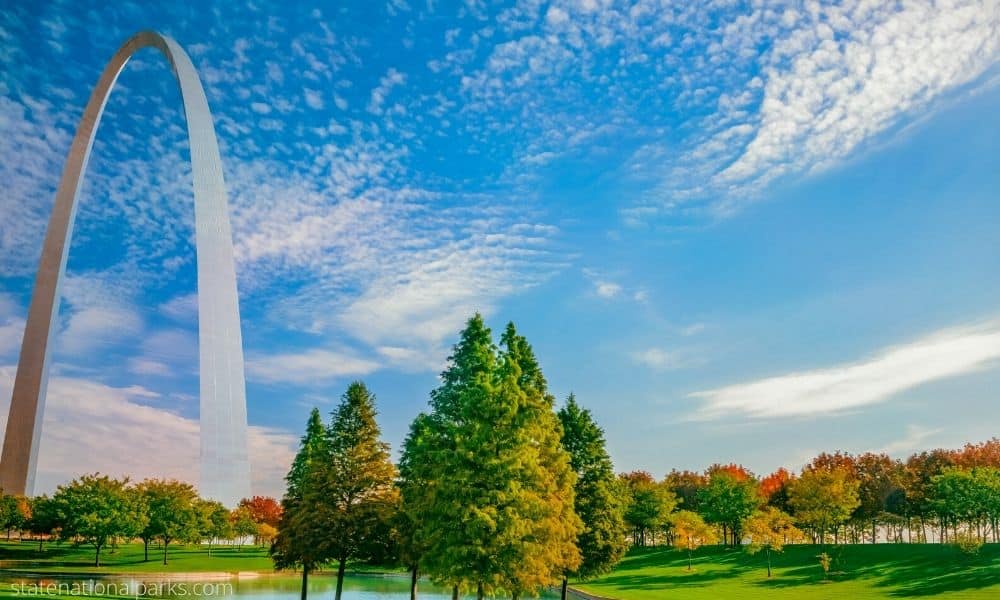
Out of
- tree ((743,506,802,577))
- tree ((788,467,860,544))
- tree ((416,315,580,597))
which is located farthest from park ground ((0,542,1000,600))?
tree ((416,315,580,597))

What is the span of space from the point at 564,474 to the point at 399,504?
7.04 meters

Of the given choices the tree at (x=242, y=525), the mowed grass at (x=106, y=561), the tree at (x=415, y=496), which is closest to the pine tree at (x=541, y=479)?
the tree at (x=415, y=496)

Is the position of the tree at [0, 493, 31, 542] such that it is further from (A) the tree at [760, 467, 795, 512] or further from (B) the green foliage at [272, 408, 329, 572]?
(A) the tree at [760, 467, 795, 512]

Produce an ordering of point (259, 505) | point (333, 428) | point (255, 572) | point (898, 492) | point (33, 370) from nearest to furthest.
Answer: point (333, 428) < point (33, 370) < point (255, 572) < point (898, 492) < point (259, 505)

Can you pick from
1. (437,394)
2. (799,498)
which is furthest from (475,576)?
(799,498)

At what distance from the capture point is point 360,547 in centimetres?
3044

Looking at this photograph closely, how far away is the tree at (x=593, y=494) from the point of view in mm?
37188

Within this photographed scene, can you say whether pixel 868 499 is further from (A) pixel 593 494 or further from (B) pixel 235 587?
(B) pixel 235 587

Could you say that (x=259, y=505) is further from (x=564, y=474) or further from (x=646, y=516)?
(x=564, y=474)

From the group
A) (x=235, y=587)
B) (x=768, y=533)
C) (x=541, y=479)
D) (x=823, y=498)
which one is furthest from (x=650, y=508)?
A: (x=541, y=479)

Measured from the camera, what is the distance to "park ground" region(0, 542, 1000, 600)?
47094mm

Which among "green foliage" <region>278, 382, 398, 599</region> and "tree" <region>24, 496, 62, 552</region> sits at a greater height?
"green foliage" <region>278, 382, 398, 599</region>

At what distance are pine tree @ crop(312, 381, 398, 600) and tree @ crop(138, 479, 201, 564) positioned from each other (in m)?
40.8

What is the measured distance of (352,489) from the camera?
3112 centimetres
